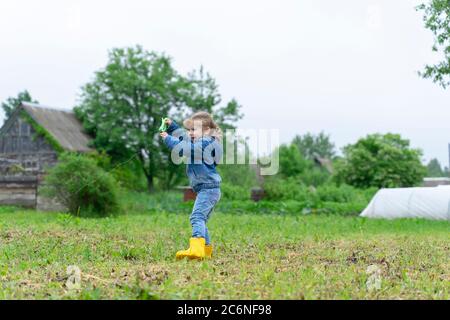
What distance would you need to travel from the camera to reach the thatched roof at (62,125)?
31.0 meters

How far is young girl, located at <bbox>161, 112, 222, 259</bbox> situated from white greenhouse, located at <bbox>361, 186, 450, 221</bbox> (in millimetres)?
13179

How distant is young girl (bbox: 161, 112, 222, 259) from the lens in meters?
7.27

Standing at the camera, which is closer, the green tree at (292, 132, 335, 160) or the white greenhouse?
the white greenhouse

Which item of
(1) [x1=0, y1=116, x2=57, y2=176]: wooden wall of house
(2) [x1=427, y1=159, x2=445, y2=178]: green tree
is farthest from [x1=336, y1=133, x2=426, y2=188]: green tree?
(2) [x1=427, y1=159, x2=445, y2=178]: green tree

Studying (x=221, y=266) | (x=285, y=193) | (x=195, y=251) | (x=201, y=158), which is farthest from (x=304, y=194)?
Result: (x=221, y=266)

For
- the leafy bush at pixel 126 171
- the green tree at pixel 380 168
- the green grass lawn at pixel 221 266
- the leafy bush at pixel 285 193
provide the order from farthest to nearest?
the green tree at pixel 380 168 → the leafy bush at pixel 126 171 → the leafy bush at pixel 285 193 → the green grass lawn at pixel 221 266

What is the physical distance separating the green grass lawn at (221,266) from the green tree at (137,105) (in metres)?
23.7

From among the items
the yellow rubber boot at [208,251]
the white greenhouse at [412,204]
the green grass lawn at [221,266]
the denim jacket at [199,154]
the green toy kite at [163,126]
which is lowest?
the green grass lawn at [221,266]

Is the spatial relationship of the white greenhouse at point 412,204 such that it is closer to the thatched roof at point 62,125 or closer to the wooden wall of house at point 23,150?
the thatched roof at point 62,125

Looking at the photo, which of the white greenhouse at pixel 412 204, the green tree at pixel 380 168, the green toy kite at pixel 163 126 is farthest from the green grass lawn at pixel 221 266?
the green tree at pixel 380 168

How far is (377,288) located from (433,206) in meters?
15.3

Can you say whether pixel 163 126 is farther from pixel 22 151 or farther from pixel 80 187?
pixel 22 151

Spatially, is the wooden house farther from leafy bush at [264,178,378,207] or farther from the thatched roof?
leafy bush at [264,178,378,207]

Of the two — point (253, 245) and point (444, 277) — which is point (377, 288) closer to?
point (444, 277)
